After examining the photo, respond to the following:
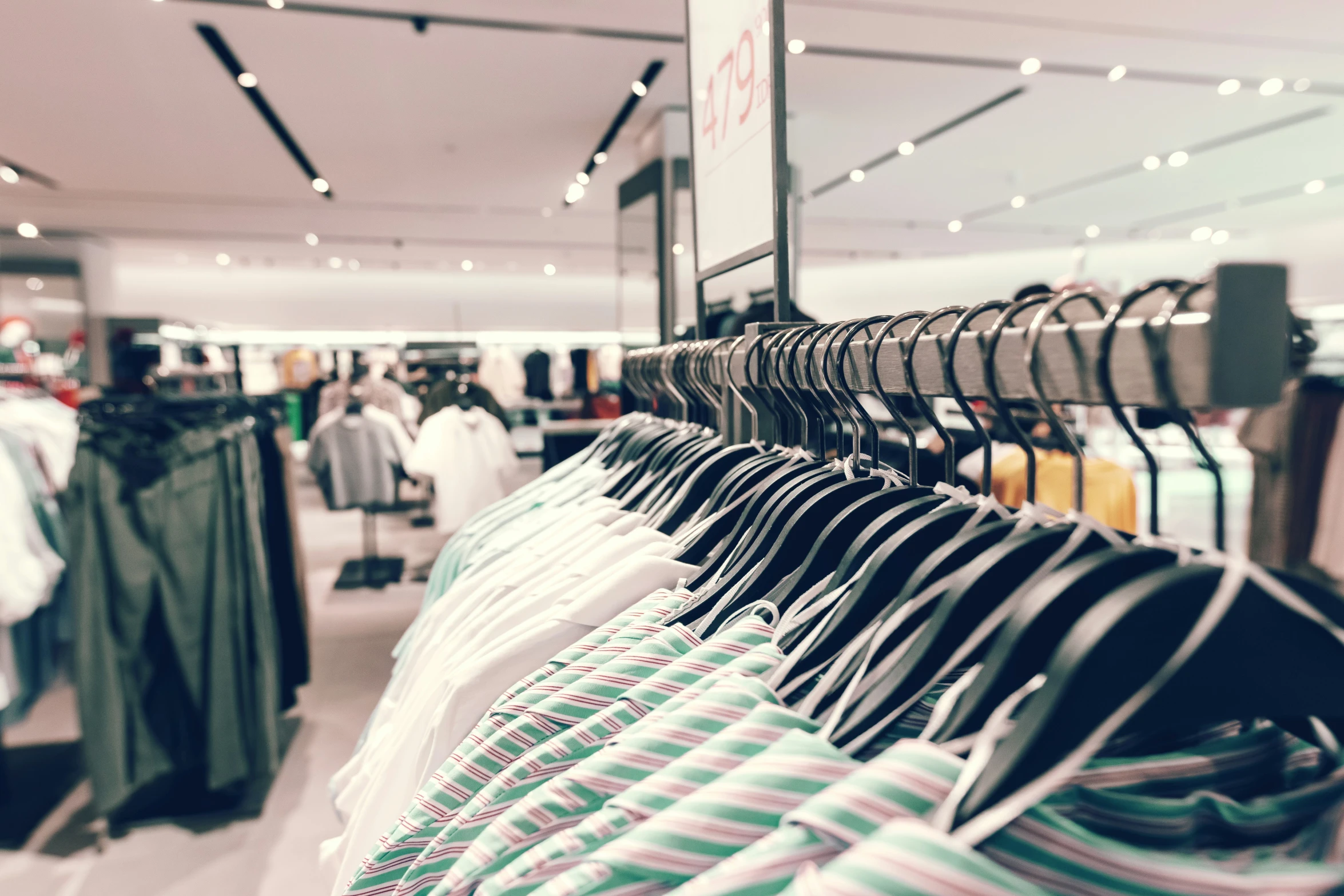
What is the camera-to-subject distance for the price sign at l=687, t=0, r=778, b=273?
0.99 metres

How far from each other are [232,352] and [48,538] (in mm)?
8972

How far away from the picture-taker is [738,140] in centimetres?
111

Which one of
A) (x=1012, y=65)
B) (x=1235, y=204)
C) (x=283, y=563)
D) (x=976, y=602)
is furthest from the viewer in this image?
(x=1235, y=204)

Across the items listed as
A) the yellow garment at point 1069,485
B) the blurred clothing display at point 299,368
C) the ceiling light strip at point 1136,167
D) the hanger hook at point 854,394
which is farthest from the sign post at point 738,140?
the blurred clothing display at point 299,368

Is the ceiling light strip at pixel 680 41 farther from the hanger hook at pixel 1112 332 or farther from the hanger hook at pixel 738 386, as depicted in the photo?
the hanger hook at pixel 1112 332

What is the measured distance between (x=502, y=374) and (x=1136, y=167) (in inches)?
281

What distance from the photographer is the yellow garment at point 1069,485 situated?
2.29 m

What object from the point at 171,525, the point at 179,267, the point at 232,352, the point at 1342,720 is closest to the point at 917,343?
the point at 1342,720

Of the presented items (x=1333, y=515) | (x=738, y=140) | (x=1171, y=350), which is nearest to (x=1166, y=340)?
(x=1171, y=350)

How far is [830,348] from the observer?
0.71 meters

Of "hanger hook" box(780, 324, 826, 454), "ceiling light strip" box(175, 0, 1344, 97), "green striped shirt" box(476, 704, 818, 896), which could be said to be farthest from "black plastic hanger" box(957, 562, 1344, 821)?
"ceiling light strip" box(175, 0, 1344, 97)

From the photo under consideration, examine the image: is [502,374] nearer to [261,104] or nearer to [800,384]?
[261,104]

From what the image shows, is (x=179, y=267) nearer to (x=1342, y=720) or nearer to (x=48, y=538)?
(x=48, y=538)

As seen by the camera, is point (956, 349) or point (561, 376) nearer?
point (956, 349)
